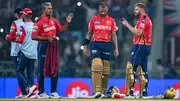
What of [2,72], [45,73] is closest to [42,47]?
[45,73]

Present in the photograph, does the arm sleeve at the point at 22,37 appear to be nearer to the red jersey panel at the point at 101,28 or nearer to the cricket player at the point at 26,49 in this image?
the cricket player at the point at 26,49

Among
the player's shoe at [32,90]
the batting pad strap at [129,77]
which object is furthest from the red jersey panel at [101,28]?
the player's shoe at [32,90]

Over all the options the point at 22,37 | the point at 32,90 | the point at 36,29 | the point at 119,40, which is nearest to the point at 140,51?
the point at 36,29

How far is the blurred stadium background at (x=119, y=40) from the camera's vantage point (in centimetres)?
2297

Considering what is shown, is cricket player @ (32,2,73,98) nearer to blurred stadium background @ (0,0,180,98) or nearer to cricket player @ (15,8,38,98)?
cricket player @ (15,8,38,98)

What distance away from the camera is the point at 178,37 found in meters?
23.4

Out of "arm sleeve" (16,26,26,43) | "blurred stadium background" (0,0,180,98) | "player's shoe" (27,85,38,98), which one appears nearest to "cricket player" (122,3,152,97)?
"player's shoe" (27,85,38,98)

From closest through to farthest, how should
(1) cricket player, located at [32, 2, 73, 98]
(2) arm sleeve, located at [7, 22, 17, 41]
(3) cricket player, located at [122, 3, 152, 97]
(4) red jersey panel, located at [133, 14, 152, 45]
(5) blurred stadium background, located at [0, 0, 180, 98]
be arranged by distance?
(1) cricket player, located at [32, 2, 73, 98] → (4) red jersey panel, located at [133, 14, 152, 45] → (3) cricket player, located at [122, 3, 152, 97] → (2) arm sleeve, located at [7, 22, 17, 41] → (5) blurred stadium background, located at [0, 0, 180, 98]

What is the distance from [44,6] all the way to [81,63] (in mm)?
6143

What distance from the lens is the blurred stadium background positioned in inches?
904

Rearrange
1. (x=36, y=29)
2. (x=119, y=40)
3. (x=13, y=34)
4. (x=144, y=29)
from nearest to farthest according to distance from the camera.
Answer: (x=36, y=29)
(x=144, y=29)
(x=13, y=34)
(x=119, y=40)

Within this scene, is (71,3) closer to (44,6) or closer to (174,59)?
(174,59)

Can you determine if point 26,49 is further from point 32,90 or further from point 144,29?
point 144,29

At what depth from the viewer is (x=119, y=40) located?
23266 millimetres
